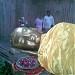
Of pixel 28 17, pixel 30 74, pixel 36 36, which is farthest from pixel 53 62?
pixel 28 17

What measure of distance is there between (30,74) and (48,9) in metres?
1.98

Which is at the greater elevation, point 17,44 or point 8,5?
point 8,5

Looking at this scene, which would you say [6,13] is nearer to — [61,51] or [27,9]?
[27,9]

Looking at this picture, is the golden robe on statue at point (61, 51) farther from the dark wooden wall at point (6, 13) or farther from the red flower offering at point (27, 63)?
the dark wooden wall at point (6, 13)

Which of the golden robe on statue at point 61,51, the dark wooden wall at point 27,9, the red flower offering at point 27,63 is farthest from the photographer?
the dark wooden wall at point 27,9

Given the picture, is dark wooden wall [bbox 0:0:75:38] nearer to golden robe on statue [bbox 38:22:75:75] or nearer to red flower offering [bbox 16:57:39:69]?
red flower offering [bbox 16:57:39:69]

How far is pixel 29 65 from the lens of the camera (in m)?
0.90

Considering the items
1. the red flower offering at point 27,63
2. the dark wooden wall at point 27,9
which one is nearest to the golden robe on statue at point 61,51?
the red flower offering at point 27,63

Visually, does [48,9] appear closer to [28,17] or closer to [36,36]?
[28,17]

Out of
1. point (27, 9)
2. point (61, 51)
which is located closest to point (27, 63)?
point (61, 51)

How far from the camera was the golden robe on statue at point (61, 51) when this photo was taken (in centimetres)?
53

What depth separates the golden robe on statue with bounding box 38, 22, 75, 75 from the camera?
527 mm

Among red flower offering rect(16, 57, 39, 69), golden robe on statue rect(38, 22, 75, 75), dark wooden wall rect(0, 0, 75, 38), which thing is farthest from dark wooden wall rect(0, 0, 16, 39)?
golden robe on statue rect(38, 22, 75, 75)

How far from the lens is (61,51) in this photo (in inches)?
21.3
